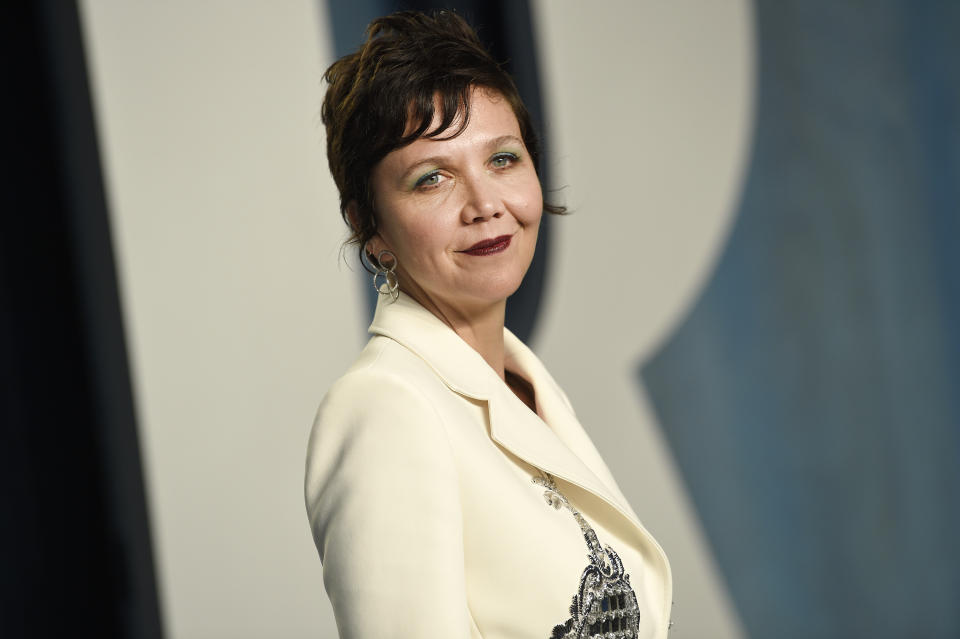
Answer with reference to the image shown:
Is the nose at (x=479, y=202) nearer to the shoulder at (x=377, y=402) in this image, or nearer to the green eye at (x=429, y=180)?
the green eye at (x=429, y=180)

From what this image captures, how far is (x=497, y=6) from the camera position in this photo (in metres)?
→ 2.52

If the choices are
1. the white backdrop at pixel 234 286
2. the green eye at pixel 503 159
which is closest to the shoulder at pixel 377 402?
the green eye at pixel 503 159

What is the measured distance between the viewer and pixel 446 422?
0.94 meters

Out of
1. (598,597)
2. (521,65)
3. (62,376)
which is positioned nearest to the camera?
(598,597)

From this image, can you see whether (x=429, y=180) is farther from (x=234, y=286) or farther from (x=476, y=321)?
(x=234, y=286)

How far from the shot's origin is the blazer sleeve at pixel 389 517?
0.84 metres

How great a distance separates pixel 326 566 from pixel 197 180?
1621 mm

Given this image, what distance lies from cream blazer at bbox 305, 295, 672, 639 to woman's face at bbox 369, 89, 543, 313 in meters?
0.07

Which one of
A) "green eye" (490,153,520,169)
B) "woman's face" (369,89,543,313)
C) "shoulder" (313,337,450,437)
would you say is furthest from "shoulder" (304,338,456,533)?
"green eye" (490,153,520,169)

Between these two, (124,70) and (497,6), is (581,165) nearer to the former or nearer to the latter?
(497,6)

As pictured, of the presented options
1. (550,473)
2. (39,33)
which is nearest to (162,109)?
(39,33)

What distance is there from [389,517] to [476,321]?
1.34ft

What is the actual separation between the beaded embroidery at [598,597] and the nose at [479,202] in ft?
1.04

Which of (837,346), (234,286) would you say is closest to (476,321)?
(234,286)
